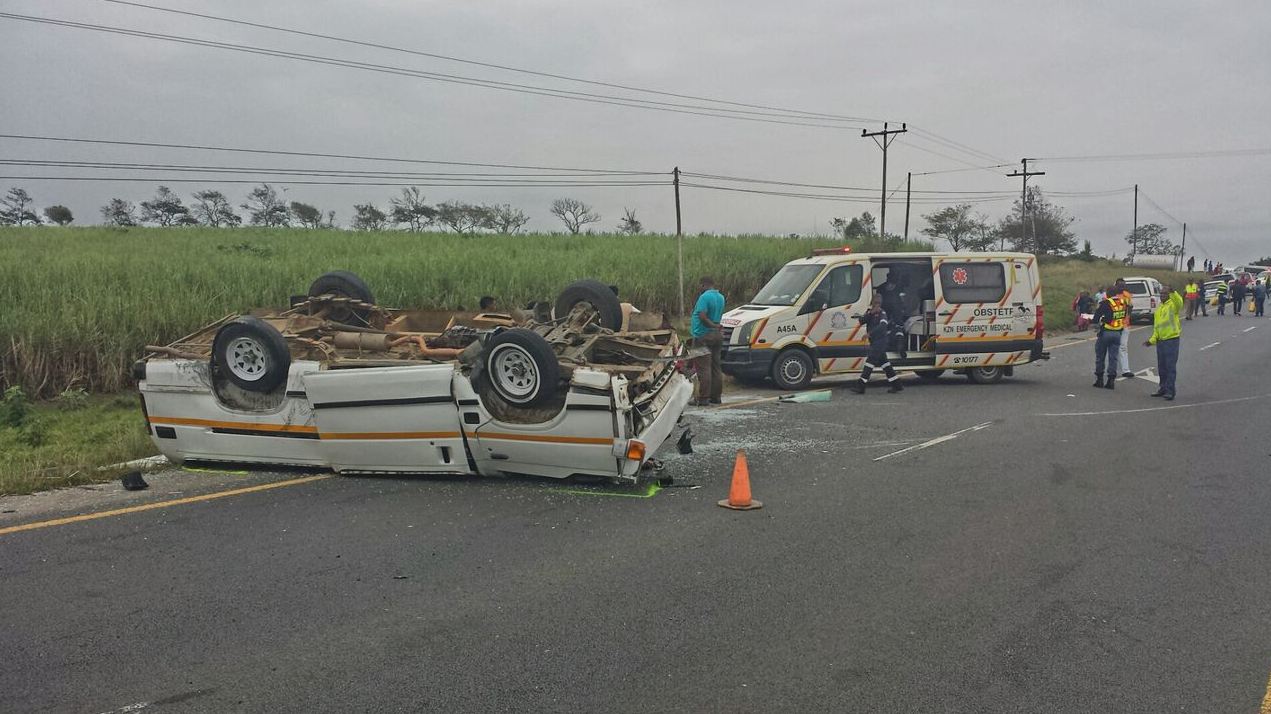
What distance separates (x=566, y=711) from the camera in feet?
11.2

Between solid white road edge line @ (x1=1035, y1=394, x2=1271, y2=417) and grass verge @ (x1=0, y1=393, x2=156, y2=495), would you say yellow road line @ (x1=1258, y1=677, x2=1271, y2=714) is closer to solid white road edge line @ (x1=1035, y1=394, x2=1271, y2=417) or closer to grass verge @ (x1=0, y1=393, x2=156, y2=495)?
solid white road edge line @ (x1=1035, y1=394, x2=1271, y2=417)

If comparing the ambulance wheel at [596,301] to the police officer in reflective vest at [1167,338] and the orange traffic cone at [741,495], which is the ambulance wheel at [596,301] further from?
the police officer in reflective vest at [1167,338]

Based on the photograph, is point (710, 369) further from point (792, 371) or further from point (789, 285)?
point (789, 285)

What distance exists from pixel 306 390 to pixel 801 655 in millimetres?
4764

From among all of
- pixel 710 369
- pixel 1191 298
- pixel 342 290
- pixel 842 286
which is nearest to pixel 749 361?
Answer: pixel 710 369

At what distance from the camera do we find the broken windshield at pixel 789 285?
1349 cm

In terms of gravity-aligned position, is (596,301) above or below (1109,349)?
above

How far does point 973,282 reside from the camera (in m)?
14.0

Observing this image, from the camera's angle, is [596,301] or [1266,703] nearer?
[1266,703]

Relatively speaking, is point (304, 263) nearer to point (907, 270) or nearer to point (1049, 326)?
point (907, 270)

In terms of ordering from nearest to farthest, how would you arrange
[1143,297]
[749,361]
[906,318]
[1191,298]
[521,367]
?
[521,367] < [749,361] < [906,318] < [1143,297] < [1191,298]

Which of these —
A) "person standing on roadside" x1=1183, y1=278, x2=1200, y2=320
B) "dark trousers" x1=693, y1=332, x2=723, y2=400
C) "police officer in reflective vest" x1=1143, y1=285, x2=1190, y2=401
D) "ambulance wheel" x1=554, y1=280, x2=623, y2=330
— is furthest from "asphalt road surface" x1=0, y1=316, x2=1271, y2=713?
"person standing on roadside" x1=1183, y1=278, x2=1200, y2=320

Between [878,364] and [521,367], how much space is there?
813cm

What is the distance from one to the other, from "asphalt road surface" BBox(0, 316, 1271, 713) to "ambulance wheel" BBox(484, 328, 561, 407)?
0.79 m
